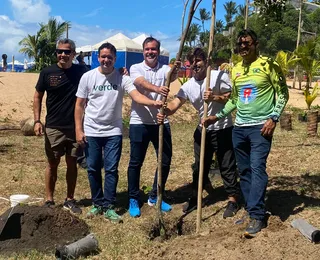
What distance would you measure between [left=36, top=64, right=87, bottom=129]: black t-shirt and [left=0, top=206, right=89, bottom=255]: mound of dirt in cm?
104

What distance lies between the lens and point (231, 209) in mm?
4801

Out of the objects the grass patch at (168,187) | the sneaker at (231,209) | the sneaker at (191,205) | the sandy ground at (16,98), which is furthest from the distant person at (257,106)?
the sandy ground at (16,98)

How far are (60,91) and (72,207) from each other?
1315mm

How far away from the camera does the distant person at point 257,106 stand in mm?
4062

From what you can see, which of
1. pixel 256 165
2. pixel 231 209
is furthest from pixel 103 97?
pixel 231 209

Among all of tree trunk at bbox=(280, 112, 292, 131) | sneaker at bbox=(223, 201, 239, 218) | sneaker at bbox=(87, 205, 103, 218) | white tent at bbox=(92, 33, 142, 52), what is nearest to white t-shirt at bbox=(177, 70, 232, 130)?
sneaker at bbox=(223, 201, 239, 218)

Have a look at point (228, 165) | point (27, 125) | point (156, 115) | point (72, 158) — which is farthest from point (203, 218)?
point (27, 125)

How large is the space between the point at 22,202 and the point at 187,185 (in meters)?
2.41

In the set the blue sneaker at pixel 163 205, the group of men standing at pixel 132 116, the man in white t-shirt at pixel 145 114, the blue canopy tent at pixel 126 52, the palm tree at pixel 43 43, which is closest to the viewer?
the group of men standing at pixel 132 116

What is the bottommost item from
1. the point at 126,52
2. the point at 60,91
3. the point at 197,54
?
the point at 60,91

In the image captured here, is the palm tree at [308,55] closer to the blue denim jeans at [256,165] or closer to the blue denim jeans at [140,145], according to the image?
the blue denim jeans at [140,145]

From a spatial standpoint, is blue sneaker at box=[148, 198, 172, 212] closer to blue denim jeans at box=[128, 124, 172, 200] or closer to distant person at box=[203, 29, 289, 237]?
blue denim jeans at box=[128, 124, 172, 200]

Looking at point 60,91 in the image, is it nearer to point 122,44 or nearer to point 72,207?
point 72,207

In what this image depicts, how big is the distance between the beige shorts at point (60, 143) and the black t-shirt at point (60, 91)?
0.22 ft
